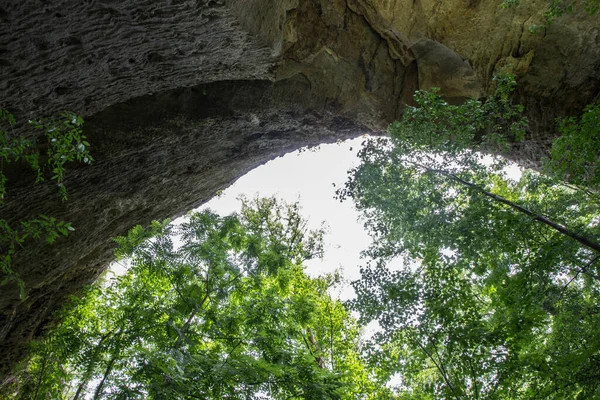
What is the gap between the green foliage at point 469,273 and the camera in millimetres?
5355

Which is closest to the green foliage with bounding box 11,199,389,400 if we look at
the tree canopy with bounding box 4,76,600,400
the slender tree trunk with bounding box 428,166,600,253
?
the tree canopy with bounding box 4,76,600,400

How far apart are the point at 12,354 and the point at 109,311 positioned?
4.34 m

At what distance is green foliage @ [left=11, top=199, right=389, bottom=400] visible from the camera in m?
5.54

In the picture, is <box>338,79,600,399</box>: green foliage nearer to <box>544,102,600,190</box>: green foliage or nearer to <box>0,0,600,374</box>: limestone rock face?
<box>544,102,600,190</box>: green foliage

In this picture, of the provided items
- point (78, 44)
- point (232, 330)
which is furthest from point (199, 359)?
point (78, 44)

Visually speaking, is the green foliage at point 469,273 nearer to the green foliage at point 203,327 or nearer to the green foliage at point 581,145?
the green foliage at point 581,145

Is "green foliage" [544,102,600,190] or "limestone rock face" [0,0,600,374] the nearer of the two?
"green foliage" [544,102,600,190]

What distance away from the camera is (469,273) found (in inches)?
268

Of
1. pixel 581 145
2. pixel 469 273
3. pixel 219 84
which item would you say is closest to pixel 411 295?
pixel 469 273

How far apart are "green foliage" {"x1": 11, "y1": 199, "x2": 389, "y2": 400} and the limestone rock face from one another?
2.05 meters

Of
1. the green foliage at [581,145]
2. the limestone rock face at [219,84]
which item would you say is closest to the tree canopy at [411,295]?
the green foliage at [581,145]

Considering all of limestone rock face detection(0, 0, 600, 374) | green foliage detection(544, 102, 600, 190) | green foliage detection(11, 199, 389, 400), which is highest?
limestone rock face detection(0, 0, 600, 374)

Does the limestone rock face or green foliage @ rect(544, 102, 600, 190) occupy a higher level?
the limestone rock face

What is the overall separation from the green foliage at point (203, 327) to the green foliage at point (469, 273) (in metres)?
1.55
